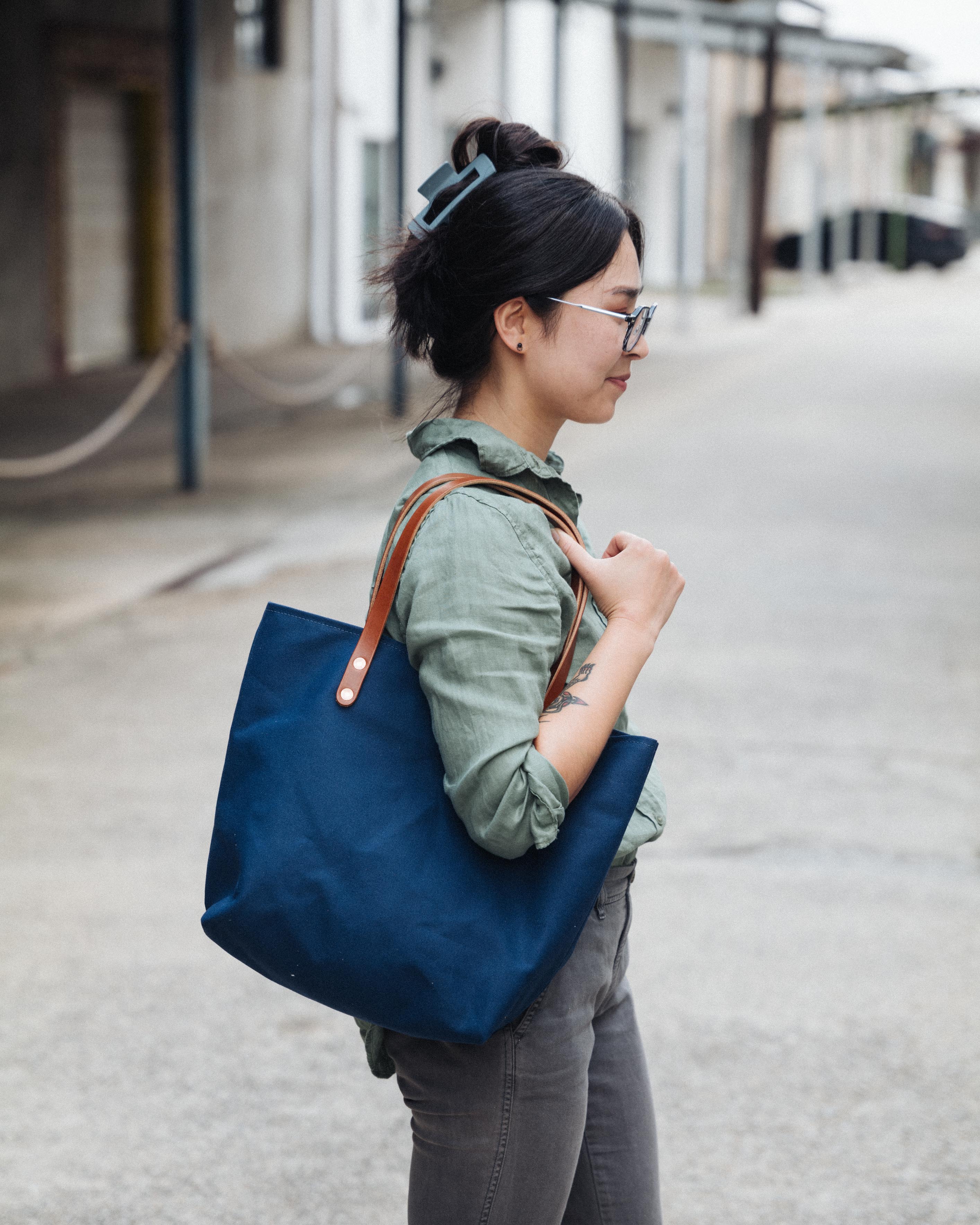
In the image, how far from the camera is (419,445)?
1789 millimetres

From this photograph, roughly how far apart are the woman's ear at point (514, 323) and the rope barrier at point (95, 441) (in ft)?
21.4

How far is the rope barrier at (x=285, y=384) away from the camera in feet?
35.4

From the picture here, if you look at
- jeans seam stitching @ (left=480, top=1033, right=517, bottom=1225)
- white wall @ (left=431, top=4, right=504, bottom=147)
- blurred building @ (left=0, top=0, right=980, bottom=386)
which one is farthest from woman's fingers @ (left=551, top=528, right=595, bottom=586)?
white wall @ (left=431, top=4, right=504, bottom=147)

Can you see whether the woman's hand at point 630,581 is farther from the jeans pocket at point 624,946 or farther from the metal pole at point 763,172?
the metal pole at point 763,172

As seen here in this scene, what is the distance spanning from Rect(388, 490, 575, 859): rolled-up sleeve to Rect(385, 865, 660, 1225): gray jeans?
0.28 meters

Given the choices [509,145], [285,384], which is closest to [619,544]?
[509,145]

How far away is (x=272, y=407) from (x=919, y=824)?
424 inches

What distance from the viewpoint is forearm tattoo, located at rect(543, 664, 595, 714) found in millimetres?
1626

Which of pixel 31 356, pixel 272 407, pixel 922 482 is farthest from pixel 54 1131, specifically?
pixel 31 356

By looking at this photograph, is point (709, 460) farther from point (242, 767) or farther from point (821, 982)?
point (242, 767)

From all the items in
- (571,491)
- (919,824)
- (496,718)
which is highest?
(571,491)

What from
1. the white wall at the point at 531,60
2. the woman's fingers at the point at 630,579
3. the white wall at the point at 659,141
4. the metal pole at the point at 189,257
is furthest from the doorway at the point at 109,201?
A: the white wall at the point at 659,141

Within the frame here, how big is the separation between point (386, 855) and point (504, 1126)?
0.37 metres

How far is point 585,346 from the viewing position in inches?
68.8
